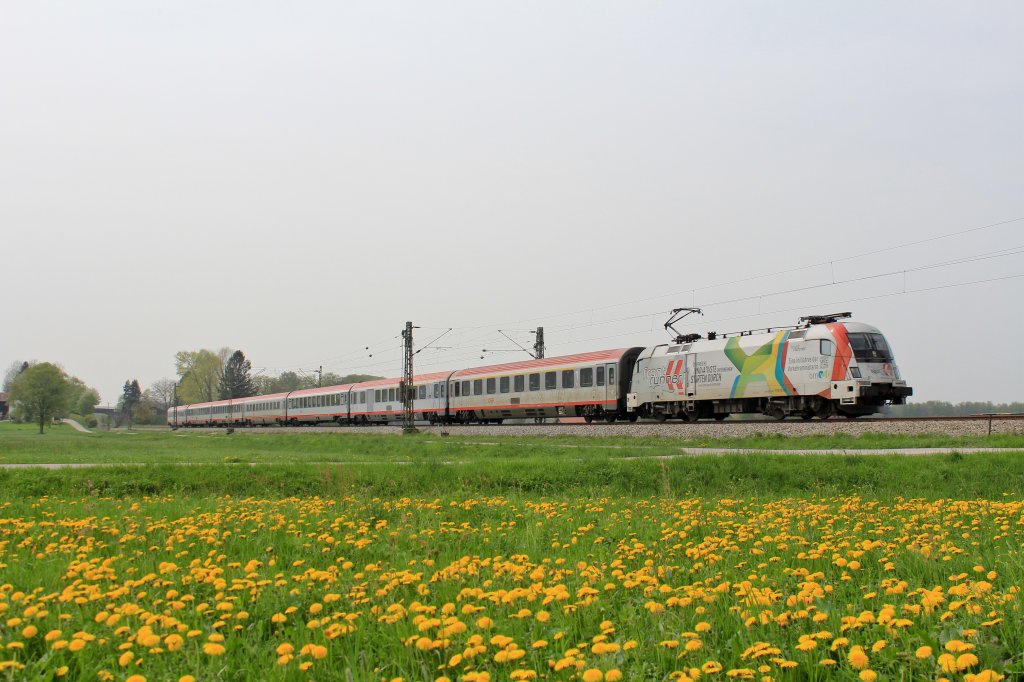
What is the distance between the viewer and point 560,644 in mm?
4082

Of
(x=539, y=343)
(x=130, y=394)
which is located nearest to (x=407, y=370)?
(x=539, y=343)

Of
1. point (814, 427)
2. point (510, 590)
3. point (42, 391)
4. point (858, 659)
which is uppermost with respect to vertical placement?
point (42, 391)

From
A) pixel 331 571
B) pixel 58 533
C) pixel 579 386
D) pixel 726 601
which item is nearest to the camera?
pixel 726 601

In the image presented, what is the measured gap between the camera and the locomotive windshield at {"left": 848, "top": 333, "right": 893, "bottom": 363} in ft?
87.5

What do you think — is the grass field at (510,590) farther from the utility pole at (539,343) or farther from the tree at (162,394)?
the tree at (162,394)

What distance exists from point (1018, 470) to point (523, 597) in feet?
49.0

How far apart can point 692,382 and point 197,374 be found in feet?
385

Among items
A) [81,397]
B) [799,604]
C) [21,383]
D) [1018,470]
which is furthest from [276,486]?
[81,397]

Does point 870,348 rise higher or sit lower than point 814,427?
higher

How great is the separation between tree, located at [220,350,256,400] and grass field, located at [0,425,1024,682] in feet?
422

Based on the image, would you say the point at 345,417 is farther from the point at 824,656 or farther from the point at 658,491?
the point at 824,656

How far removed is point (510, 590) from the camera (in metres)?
5.17

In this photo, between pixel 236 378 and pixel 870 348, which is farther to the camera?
pixel 236 378

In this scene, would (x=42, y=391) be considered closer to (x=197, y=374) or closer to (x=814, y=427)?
(x=197, y=374)
